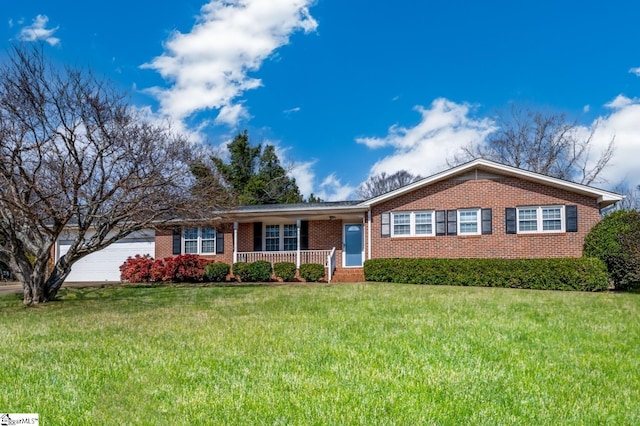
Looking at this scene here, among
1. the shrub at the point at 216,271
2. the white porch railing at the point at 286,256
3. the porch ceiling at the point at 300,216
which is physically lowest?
the shrub at the point at 216,271

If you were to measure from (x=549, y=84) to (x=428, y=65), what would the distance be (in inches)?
277

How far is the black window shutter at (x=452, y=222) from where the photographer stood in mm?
19141

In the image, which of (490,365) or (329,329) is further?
(329,329)

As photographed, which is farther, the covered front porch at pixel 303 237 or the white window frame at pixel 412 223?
the covered front porch at pixel 303 237

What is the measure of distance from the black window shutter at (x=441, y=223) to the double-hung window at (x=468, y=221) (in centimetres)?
58

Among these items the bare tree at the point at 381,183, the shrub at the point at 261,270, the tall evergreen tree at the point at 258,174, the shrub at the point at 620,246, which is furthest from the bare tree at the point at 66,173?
the bare tree at the point at 381,183

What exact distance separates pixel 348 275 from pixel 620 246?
31.8ft

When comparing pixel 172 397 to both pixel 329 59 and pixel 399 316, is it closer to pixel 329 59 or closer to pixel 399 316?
pixel 399 316

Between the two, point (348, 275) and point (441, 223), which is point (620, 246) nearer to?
point (441, 223)

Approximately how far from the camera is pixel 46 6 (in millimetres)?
12727

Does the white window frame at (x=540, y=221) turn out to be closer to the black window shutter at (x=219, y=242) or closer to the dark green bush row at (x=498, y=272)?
the dark green bush row at (x=498, y=272)

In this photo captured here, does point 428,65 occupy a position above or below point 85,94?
above

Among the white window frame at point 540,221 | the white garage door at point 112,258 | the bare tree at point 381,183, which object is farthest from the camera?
the bare tree at point 381,183

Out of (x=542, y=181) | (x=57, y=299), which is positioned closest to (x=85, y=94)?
(x=57, y=299)
